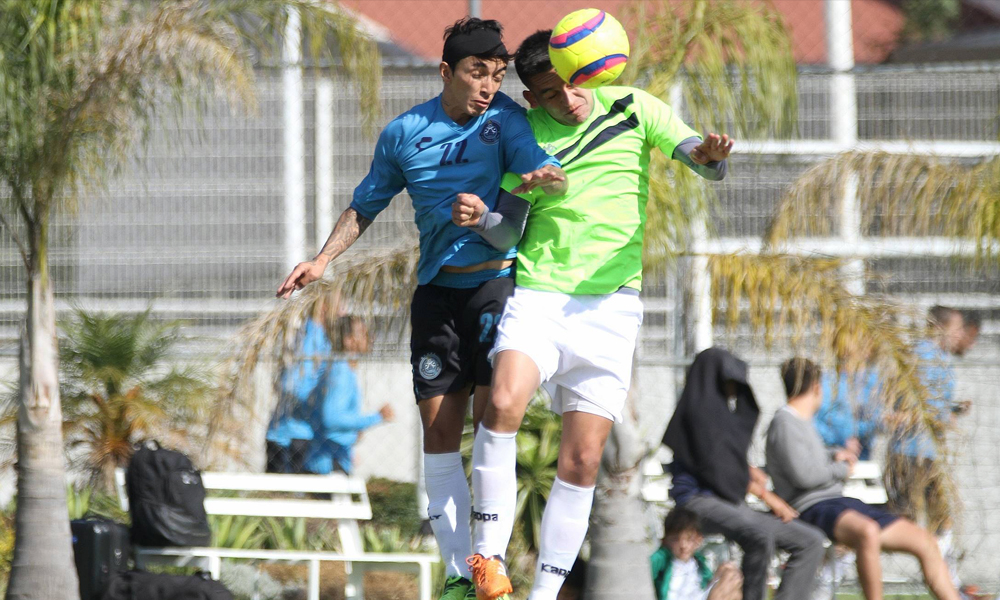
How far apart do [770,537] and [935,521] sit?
1.36 m

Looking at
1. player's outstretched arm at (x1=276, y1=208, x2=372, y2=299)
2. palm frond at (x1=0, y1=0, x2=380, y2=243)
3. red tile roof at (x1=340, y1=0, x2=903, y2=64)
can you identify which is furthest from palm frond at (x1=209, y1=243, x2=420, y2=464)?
player's outstretched arm at (x1=276, y1=208, x2=372, y2=299)

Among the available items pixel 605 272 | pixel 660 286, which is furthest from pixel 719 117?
pixel 605 272

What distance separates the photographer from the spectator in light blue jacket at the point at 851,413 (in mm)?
6223

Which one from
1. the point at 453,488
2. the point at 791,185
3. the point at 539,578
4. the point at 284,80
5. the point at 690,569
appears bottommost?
the point at 690,569

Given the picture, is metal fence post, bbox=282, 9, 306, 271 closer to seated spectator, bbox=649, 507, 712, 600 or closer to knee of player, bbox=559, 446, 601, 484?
seated spectator, bbox=649, 507, 712, 600

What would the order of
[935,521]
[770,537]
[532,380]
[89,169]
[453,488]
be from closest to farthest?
[532,380]
[453,488]
[770,537]
[89,169]
[935,521]

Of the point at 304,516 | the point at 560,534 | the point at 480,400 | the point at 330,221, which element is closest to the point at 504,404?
the point at 480,400

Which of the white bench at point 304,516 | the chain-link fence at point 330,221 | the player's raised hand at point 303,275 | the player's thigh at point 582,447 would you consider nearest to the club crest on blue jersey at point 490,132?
the player's raised hand at point 303,275

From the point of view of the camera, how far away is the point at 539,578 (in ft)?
13.0

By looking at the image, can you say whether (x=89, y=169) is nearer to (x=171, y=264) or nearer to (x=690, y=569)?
(x=171, y=264)

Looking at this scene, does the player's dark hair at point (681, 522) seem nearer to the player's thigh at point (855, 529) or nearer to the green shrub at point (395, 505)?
the player's thigh at point (855, 529)

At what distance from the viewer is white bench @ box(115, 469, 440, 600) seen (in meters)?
5.94

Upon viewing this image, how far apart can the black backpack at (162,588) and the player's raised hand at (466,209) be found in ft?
8.26

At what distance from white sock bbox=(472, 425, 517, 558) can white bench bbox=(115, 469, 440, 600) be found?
7.14ft
